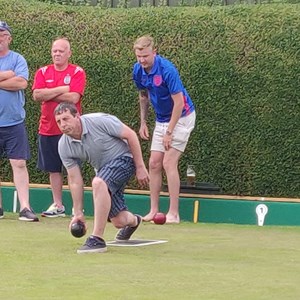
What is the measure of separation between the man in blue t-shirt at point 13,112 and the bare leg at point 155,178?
3.86ft

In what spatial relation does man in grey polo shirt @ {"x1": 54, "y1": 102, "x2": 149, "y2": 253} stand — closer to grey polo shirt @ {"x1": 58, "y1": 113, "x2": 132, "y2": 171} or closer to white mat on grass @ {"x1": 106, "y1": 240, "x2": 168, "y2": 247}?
grey polo shirt @ {"x1": 58, "y1": 113, "x2": 132, "y2": 171}

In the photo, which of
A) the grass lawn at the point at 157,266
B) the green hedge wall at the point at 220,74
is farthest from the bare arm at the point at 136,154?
the green hedge wall at the point at 220,74

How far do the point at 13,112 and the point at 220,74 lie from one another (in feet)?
7.12

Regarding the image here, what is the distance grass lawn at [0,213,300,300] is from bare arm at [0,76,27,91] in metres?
1.34

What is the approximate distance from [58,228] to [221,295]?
3.50 metres

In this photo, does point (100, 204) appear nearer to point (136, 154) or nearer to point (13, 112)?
point (136, 154)

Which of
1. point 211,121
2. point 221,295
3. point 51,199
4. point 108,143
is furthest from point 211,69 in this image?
point 221,295

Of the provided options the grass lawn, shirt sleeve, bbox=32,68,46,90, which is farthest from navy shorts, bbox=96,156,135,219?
shirt sleeve, bbox=32,68,46,90

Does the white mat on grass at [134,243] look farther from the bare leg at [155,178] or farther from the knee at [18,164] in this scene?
the knee at [18,164]

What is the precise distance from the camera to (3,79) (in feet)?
31.4

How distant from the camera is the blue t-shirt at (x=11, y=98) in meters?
9.69

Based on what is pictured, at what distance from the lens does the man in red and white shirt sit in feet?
32.0

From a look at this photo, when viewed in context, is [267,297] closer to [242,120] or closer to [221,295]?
[221,295]

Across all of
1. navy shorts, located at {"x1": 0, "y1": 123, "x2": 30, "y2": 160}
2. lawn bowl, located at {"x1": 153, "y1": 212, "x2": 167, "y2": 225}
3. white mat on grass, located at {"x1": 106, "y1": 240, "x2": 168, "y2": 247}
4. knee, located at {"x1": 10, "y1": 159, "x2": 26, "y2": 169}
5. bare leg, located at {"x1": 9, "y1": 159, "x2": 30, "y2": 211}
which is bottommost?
lawn bowl, located at {"x1": 153, "y1": 212, "x2": 167, "y2": 225}
